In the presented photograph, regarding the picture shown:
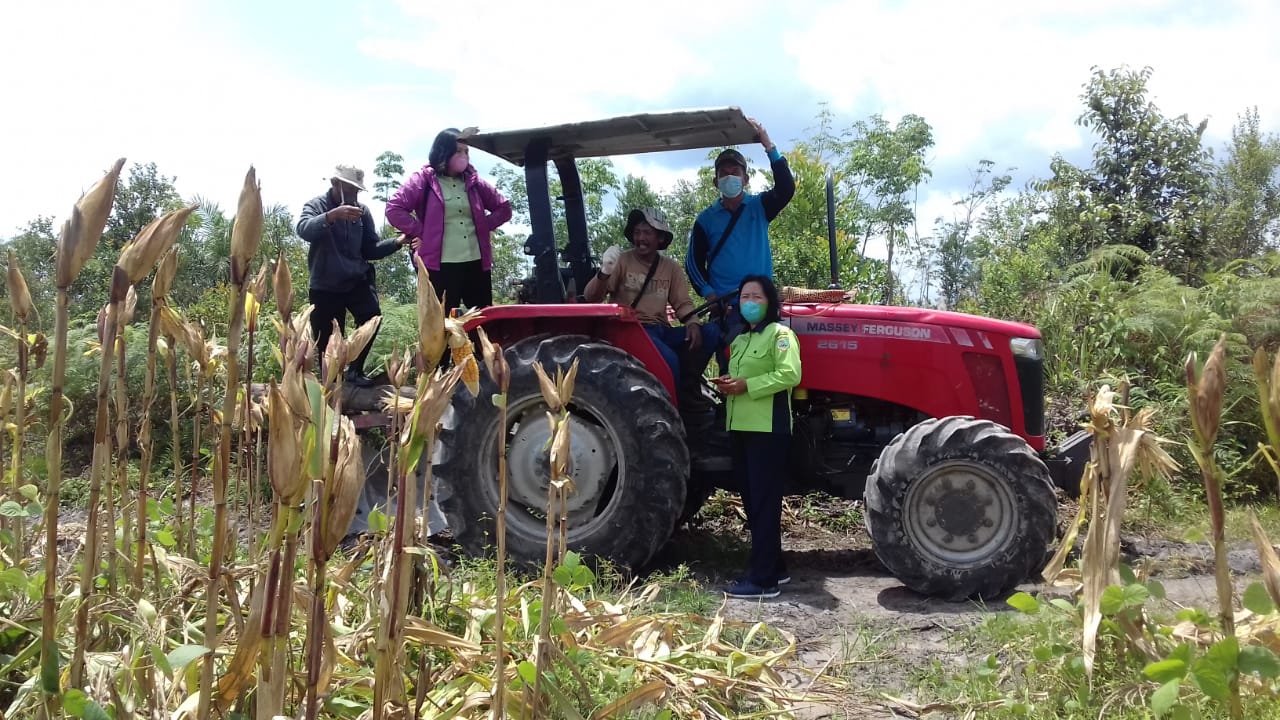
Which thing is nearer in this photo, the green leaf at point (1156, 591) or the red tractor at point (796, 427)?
the green leaf at point (1156, 591)

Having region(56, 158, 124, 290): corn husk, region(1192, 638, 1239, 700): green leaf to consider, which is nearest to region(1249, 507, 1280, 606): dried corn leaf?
region(1192, 638, 1239, 700): green leaf

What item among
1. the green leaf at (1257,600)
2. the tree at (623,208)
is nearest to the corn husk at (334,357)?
the green leaf at (1257,600)

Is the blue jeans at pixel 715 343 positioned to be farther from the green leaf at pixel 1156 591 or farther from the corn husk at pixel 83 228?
the corn husk at pixel 83 228

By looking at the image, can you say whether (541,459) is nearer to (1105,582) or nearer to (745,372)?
(745,372)

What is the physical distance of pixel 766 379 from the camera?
4234mm

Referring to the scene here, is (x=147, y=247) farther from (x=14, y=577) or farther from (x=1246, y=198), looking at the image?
(x=1246, y=198)

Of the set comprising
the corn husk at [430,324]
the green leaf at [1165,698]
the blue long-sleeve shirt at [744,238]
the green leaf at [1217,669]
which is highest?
the blue long-sleeve shirt at [744,238]

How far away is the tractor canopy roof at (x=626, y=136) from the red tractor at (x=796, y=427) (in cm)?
2

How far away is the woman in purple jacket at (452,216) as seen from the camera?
5125mm

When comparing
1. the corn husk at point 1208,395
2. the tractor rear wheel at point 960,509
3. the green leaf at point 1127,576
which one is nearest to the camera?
the corn husk at point 1208,395

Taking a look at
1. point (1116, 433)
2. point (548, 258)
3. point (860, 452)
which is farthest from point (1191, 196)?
point (1116, 433)

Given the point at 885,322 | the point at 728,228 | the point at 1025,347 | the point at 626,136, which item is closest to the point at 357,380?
the point at 626,136

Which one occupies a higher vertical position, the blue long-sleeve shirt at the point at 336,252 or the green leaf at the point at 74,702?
the blue long-sleeve shirt at the point at 336,252

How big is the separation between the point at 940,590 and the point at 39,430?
637 cm
